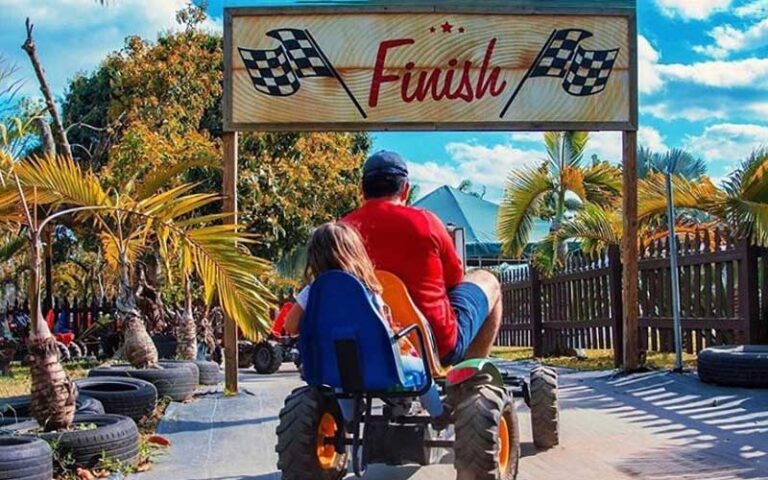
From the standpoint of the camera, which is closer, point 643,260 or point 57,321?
point 643,260

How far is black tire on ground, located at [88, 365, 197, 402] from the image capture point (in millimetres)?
8797

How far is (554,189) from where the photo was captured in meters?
17.2

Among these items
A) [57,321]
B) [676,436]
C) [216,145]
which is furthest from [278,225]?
[676,436]

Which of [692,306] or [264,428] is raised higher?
[692,306]

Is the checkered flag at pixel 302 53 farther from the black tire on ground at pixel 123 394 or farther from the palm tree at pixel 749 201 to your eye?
the palm tree at pixel 749 201

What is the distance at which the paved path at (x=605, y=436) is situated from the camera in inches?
222

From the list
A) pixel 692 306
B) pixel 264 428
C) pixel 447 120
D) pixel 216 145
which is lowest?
pixel 264 428

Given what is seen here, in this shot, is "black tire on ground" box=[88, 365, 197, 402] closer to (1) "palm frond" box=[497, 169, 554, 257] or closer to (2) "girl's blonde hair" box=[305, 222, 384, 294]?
(2) "girl's blonde hair" box=[305, 222, 384, 294]

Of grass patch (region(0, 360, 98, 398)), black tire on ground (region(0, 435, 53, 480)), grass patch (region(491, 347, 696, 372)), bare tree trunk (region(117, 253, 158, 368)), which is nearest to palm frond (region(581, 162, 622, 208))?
grass patch (region(491, 347, 696, 372))

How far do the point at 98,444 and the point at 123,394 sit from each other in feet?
6.32

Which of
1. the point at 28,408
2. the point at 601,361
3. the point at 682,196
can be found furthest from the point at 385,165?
the point at 601,361

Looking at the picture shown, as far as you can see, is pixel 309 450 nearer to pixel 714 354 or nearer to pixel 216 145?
pixel 714 354

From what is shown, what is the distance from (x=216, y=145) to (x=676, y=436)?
1436 cm

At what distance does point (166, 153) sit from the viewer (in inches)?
609
